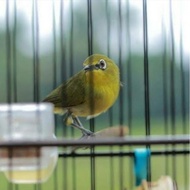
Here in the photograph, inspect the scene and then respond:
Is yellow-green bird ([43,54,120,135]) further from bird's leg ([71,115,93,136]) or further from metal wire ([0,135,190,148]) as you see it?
metal wire ([0,135,190,148])

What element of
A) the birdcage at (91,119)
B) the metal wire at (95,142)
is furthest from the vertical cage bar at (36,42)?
the metal wire at (95,142)

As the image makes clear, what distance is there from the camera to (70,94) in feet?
3.60

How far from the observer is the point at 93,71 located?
1.10 meters

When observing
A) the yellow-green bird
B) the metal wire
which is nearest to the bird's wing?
the yellow-green bird

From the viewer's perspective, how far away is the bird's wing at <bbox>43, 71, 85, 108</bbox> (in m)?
1.09

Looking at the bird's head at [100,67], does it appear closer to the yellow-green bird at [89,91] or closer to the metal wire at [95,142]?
the yellow-green bird at [89,91]

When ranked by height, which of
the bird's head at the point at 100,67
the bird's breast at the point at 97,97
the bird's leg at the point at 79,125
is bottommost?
the bird's leg at the point at 79,125

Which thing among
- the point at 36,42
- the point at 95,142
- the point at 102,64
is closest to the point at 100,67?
the point at 102,64

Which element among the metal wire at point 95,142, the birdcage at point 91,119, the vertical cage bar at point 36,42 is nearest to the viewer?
the metal wire at point 95,142

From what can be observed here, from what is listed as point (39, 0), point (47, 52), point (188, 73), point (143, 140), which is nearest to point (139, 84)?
point (47, 52)

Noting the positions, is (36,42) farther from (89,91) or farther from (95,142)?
(95,142)

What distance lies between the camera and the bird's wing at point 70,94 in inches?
42.8

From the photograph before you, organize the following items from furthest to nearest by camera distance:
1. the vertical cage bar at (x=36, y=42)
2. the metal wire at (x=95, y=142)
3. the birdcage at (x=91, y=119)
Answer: the vertical cage bar at (x=36, y=42)
the birdcage at (x=91, y=119)
the metal wire at (x=95, y=142)

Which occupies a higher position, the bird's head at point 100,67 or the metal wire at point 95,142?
the bird's head at point 100,67
